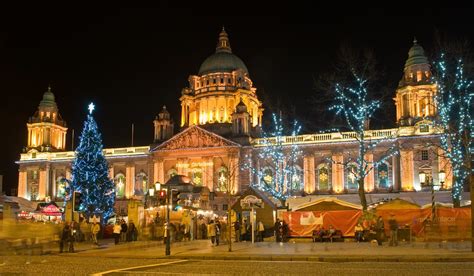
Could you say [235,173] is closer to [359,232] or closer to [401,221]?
[401,221]

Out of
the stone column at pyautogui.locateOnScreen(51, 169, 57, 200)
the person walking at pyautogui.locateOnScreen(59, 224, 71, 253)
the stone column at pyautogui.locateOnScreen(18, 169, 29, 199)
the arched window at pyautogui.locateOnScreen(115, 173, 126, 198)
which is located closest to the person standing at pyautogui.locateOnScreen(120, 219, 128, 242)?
the person walking at pyautogui.locateOnScreen(59, 224, 71, 253)

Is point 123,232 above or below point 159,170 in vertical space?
below

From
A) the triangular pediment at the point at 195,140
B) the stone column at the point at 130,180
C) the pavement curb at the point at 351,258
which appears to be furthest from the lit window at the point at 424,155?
the pavement curb at the point at 351,258

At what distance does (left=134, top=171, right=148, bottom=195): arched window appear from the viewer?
89938 mm

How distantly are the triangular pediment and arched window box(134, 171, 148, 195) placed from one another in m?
5.54

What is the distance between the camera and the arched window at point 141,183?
89.9m

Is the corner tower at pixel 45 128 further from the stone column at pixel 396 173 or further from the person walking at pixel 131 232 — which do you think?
the person walking at pixel 131 232

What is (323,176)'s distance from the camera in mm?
80375

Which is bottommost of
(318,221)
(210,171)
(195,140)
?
(318,221)

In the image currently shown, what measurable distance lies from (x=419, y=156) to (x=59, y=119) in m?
63.6

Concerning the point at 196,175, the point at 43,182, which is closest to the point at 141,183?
the point at 196,175

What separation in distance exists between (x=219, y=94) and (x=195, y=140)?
1476cm

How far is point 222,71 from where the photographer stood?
101500 millimetres

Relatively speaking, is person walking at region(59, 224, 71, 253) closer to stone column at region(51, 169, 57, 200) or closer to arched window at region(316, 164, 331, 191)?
arched window at region(316, 164, 331, 191)
